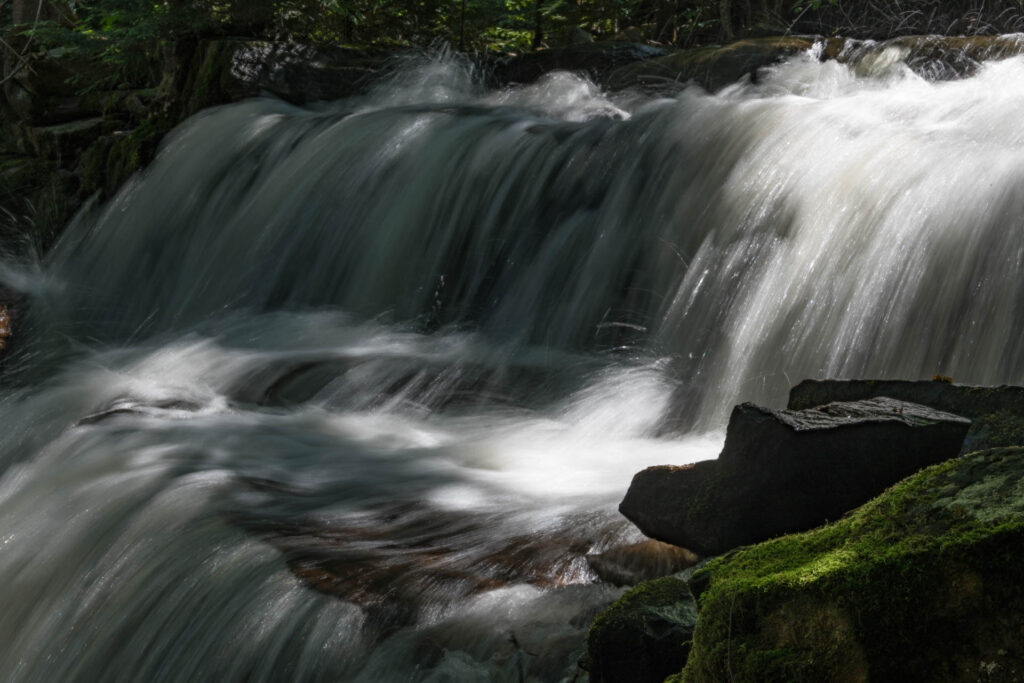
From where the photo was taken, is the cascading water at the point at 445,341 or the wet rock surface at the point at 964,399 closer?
the wet rock surface at the point at 964,399

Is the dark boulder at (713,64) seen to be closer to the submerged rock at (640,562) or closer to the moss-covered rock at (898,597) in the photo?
the submerged rock at (640,562)

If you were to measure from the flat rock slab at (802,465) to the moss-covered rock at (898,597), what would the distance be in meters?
0.54

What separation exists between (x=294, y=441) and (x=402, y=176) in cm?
305

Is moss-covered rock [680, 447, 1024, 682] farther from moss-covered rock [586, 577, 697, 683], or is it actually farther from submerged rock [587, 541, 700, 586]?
submerged rock [587, 541, 700, 586]

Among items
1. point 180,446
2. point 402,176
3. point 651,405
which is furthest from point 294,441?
point 402,176

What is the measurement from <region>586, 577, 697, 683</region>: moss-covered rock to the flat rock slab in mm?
438

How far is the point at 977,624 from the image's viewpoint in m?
1.63

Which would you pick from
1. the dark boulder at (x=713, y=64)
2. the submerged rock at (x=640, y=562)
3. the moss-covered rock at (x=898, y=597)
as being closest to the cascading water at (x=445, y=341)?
the submerged rock at (x=640, y=562)

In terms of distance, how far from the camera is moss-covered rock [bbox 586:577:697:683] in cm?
219

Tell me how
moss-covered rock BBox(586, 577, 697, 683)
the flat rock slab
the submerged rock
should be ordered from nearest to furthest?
moss-covered rock BBox(586, 577, 697, 683)
the flat rock slab
the submerged rock

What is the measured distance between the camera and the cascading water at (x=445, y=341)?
3016mm

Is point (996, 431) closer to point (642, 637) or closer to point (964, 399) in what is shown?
point (964, 399)

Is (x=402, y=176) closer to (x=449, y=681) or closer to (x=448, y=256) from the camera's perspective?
(x=448, y=256)

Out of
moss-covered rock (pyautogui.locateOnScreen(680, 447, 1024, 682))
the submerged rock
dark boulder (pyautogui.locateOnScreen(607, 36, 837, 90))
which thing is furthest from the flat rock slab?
dark boulder (pyautogui.locateOnScreen(607, 36, 837, 90))
